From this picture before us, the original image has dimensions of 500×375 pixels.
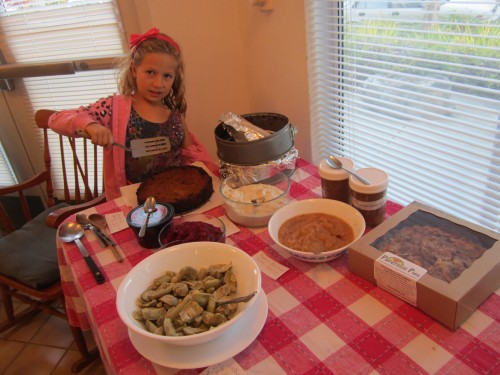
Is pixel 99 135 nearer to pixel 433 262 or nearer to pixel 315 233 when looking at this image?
pixel 315 233

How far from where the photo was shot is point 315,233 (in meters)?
0.96

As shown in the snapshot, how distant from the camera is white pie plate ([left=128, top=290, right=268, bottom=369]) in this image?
690 millimetres

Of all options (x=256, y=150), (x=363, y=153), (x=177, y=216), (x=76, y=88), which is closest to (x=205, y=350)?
(x=177, y=216)

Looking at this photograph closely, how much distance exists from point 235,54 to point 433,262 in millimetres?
1366

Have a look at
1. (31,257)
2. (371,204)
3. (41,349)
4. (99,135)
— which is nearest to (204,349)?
(371,204)

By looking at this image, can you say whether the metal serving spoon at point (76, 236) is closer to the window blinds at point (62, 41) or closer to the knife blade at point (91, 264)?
the knife blade at point (91, 264)

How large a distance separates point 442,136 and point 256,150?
0.54 metres

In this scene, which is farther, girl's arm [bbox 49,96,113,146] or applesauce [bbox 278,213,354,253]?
girl's arm [bbox 49,96,113,146]

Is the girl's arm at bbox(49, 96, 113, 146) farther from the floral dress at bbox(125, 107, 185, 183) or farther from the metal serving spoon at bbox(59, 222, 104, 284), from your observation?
the metal serving spoon at bbox(59, 222, 104, 284)

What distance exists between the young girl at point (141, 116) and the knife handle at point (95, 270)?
0.43 m

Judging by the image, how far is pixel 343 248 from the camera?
88 centimetres

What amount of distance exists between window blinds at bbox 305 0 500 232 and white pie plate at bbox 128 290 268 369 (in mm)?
724

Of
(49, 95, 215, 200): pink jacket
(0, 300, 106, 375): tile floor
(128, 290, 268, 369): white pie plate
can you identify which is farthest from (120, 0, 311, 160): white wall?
(0, 300, 106, 375): tile floor

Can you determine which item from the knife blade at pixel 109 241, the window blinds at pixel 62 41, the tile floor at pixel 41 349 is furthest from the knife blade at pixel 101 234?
the window blinds at pixel 62 41
